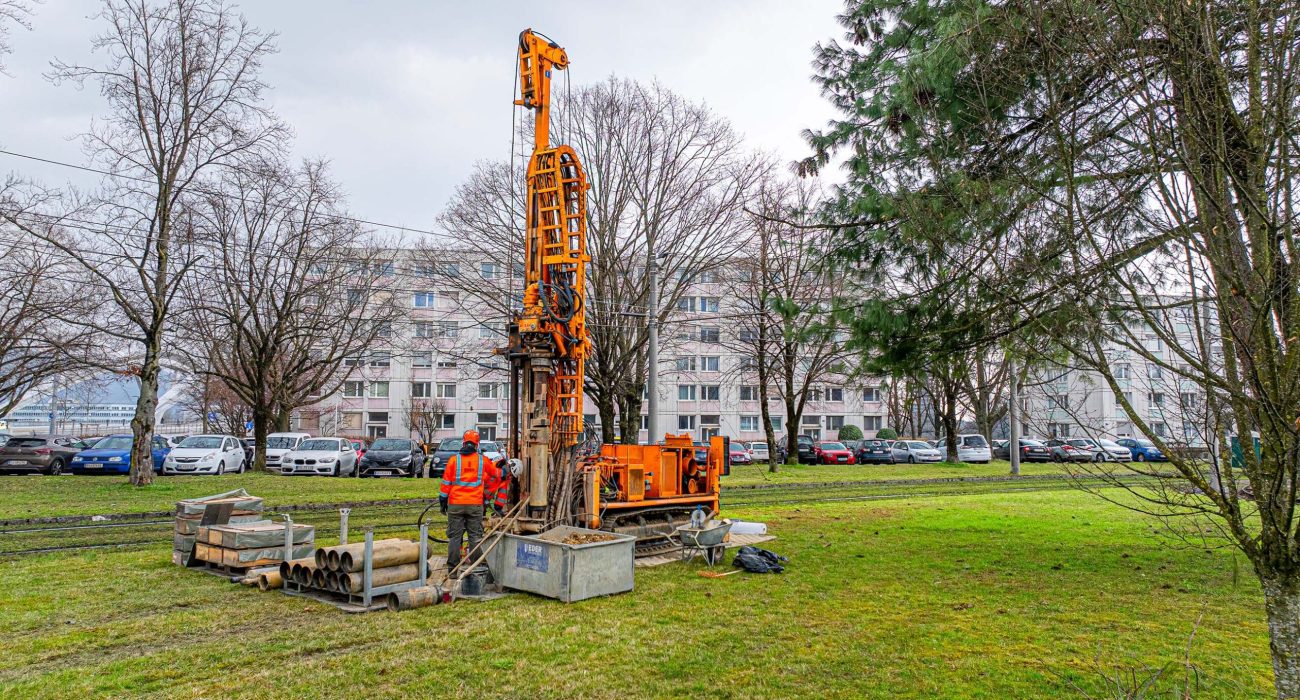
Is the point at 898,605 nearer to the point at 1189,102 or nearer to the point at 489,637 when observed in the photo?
the point at 489,637

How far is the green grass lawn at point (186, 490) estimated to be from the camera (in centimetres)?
1686

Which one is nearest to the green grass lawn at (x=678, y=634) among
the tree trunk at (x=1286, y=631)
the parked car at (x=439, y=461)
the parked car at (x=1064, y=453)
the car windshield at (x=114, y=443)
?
the tree trunk at (x=1286, y=631)

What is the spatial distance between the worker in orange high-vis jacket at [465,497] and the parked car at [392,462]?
20760 millimetres

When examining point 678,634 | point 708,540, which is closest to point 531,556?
point 678,634

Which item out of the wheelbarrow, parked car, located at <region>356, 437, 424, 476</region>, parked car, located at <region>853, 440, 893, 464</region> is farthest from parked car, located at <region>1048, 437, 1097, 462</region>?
parked car, located at <region>853, 440, 893, 464</region>

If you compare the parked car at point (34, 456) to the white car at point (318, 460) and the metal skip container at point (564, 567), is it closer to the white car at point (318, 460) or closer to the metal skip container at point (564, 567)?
the white car at point (318, 460)

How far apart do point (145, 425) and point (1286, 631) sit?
24.4 m

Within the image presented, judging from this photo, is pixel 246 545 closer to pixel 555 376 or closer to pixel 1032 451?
pixel 555 376

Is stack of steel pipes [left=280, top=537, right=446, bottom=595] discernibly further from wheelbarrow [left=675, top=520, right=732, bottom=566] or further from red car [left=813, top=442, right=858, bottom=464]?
red car [left=813, top=442, right=858, bottom=464]

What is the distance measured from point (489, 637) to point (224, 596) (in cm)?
363

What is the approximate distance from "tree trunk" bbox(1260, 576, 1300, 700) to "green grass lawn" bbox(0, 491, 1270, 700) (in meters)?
0.59

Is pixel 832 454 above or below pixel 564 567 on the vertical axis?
below

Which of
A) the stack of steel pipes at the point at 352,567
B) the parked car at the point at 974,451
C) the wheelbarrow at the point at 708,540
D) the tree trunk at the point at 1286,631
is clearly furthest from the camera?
the parked car at the point at 974,451

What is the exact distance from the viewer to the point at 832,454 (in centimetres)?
4241
